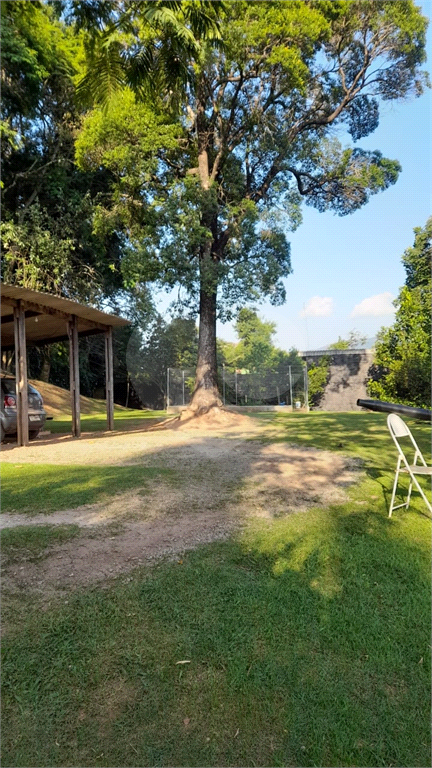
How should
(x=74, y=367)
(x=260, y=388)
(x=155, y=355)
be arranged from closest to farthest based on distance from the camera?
(x=74, y=367) < (x=260, y=388) < (x=155, y=355)

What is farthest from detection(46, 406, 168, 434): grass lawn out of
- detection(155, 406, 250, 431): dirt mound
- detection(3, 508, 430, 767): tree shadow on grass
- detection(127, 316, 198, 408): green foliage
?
detection(3, 508, 430, 767): tree shadow on grass

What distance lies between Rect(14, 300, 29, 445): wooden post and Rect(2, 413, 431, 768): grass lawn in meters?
6.79

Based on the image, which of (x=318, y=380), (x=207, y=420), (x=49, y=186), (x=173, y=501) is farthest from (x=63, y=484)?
(x=318, y=380)

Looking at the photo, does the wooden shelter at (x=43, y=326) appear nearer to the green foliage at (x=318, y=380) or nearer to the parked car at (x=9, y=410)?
the parked car at (x=9, y=410)

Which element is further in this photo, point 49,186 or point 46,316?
point 49,186

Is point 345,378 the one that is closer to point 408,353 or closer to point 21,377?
point 408,353

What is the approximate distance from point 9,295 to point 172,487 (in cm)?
547

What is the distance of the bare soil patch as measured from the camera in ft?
10.6

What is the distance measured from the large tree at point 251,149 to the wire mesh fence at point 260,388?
5.94 meters

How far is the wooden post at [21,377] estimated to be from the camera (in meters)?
8.91

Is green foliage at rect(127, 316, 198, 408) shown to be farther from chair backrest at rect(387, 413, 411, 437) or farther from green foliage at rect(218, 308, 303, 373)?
chair backrest at rect(387, 413, 411, 437)

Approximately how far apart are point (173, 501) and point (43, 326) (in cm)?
853

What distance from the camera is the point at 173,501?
15.7 ft

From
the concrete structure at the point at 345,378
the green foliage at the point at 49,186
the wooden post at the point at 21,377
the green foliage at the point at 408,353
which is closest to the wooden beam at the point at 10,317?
the wooden post at the point at 21,377
